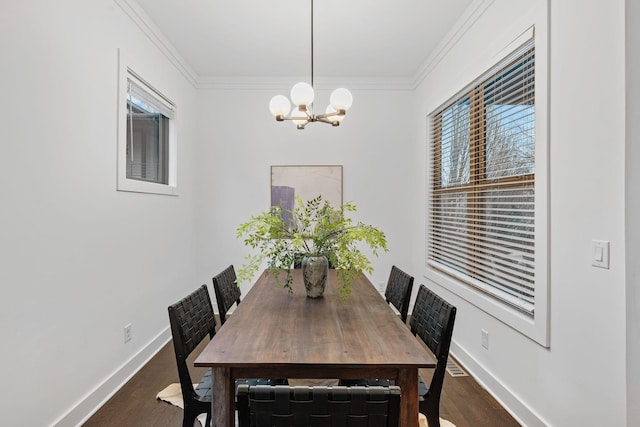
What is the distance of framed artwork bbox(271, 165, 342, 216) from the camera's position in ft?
13.9

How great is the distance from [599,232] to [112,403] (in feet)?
9.51

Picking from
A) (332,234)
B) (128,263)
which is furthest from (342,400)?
(128,263)

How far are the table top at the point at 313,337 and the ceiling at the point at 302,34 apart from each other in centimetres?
216

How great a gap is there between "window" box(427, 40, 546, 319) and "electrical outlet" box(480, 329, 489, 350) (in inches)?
11.5

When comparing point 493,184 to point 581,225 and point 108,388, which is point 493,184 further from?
point 108,388

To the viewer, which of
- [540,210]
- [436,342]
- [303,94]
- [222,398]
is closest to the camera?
[222,398]

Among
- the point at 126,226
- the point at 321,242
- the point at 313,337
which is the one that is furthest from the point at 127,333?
the point at 313,337

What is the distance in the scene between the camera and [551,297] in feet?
6.14

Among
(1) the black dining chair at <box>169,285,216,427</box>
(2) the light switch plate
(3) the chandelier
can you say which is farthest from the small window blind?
(1) the black dining chair at <box>169,285,216,427</box>

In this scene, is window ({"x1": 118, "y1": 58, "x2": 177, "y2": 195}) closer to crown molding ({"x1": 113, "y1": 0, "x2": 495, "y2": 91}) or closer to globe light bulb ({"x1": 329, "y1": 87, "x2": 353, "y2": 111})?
crown molding ({"x1": 113, "y1": 0, "x2": 495, "y2": 91})

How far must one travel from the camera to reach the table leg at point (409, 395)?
132cm

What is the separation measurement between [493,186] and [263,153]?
2609 millimetres

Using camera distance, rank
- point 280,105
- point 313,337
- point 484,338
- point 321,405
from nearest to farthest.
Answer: point 321,405 < point 313,337 < point 280,105 < point 484,338

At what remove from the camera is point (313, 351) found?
1343 millimetres
